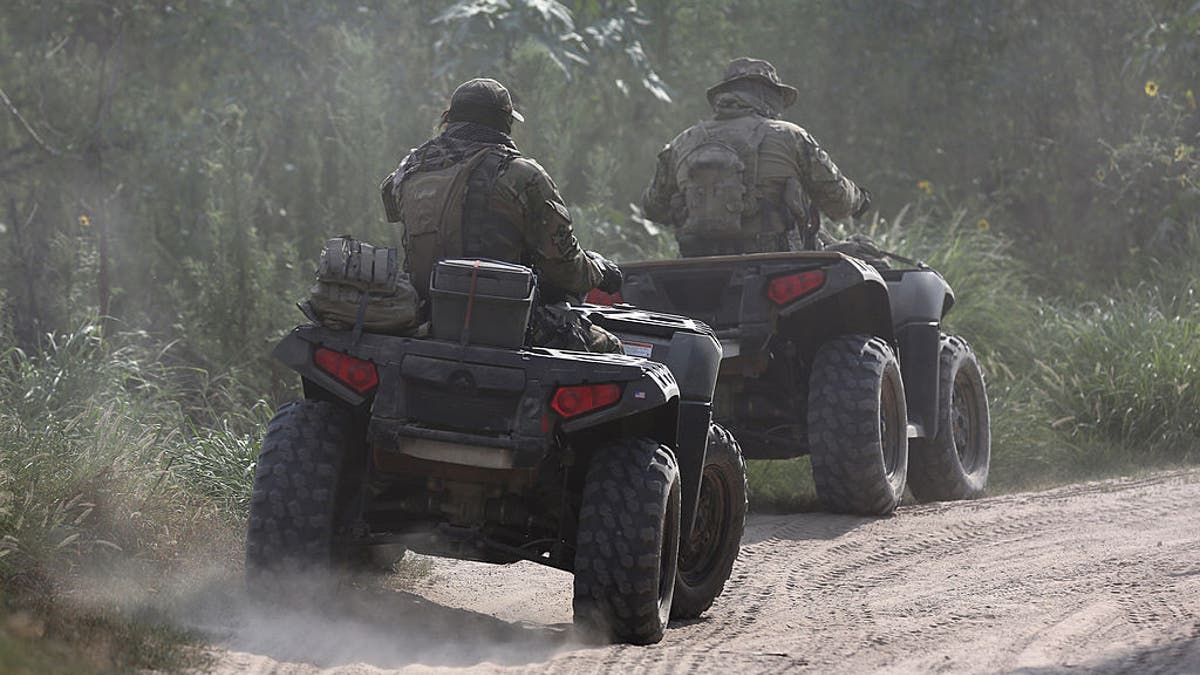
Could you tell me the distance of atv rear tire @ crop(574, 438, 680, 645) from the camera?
5.30 meters

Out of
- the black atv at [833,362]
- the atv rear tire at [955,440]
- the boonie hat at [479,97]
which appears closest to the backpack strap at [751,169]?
the black atv at [833,362]

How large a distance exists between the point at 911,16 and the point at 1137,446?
20.0ft

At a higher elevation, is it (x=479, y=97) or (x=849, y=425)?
(x=479, y=97)

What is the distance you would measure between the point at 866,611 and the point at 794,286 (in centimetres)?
230

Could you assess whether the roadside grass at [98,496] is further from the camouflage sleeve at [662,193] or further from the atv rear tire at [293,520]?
the camouflage sleeve at [662,193]

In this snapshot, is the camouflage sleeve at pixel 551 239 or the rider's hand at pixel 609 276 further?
the rider's hand at pixel 609 276

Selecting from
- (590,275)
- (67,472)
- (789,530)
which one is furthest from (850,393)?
(67,472)

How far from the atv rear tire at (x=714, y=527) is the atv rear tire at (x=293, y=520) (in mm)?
1309

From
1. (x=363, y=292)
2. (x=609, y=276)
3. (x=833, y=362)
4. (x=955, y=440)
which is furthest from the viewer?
(x=955, y=440)

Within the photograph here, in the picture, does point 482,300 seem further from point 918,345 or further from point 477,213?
point 918,345

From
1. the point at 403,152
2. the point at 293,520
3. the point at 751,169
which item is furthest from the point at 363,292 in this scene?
the point at 403,152

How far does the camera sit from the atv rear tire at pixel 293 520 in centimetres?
544

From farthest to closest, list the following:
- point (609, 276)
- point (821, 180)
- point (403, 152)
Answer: point (403, 152) < point (821, 180) < point (609, 276)

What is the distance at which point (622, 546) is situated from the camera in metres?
5.30
